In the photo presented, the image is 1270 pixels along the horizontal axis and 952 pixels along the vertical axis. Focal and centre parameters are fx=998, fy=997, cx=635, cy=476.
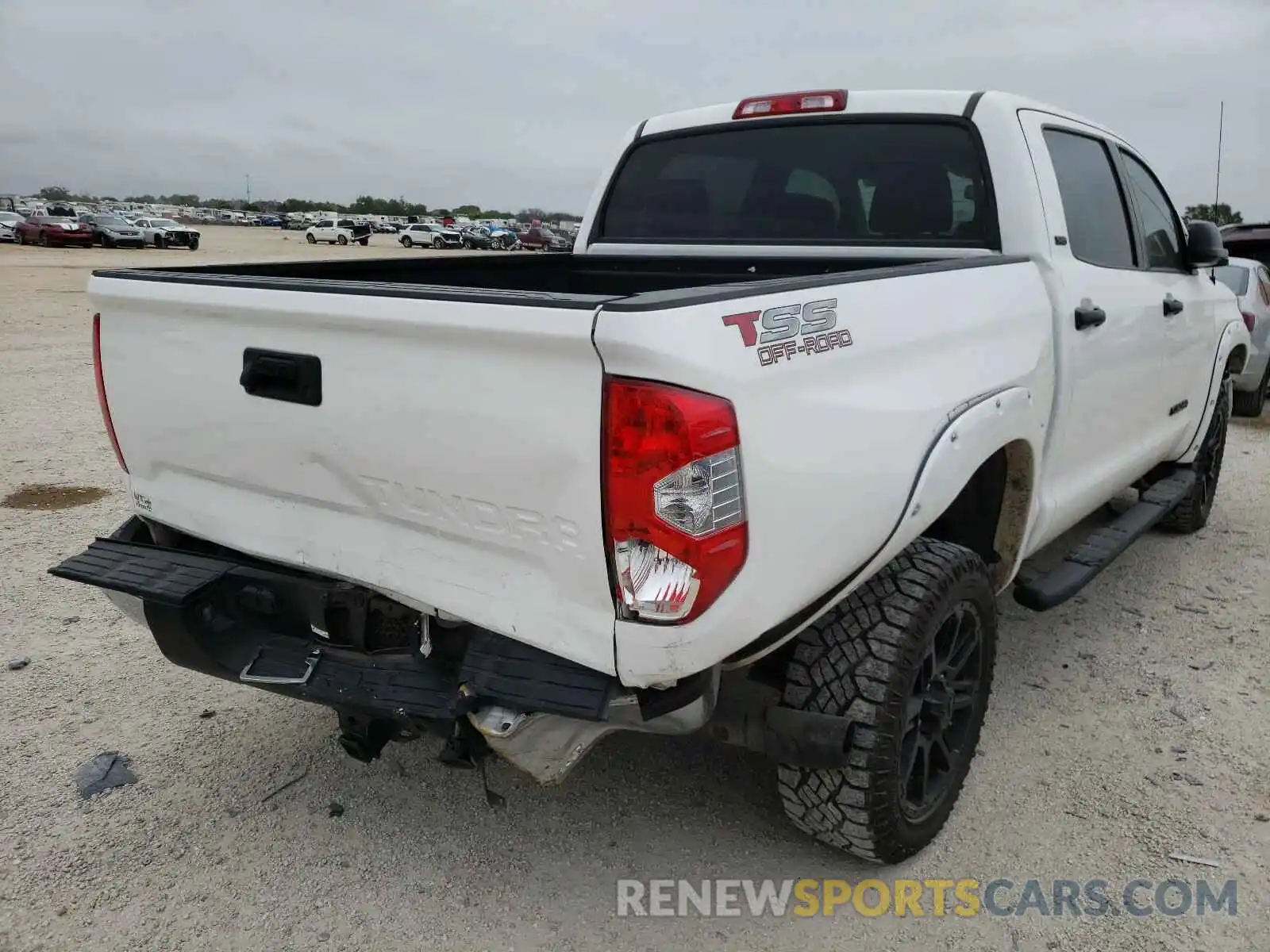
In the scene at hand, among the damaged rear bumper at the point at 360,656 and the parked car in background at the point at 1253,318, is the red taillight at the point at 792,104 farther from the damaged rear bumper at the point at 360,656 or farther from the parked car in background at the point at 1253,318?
the parked car in background at the point at 1253,318

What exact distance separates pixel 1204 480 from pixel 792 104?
10.7ft

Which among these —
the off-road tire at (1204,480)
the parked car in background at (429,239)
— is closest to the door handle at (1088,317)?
the off-road tire at (1204,480)

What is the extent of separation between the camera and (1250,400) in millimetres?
9078

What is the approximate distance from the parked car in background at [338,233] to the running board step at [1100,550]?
165 ft

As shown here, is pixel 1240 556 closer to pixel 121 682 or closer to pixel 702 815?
pixel 702 815

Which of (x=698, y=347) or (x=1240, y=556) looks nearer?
(x=698, y=347)

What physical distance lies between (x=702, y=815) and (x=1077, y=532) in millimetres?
3631

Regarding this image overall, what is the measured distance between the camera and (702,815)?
9.65 ft

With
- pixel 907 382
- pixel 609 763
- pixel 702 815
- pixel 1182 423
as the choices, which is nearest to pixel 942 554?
pixel 907 382

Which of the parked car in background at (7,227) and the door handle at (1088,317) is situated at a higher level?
the door handle at (1088,317)

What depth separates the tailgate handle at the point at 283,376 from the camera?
230 cm

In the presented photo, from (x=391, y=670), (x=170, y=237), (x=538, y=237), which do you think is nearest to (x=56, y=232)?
(x=170, y=237)

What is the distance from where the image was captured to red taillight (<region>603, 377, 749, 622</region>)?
184 centimetres

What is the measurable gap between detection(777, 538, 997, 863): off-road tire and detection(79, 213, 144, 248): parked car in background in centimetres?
4072
